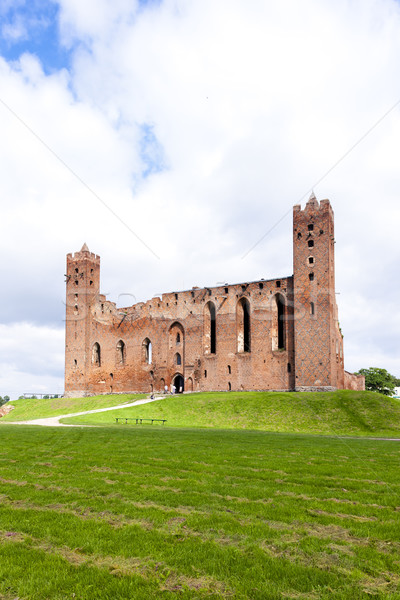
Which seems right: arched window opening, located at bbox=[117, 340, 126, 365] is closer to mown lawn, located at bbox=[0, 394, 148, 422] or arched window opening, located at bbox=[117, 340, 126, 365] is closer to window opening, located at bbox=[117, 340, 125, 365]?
window opening, located at bbox=[117, 340, 125, 365]

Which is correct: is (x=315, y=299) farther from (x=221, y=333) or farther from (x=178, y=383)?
(x=178, y=383)

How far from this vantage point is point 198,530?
20.2 feet

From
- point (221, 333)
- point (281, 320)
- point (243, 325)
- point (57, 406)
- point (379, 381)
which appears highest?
point (281, 320)

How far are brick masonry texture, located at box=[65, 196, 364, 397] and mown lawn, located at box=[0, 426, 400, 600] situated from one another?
33.1m

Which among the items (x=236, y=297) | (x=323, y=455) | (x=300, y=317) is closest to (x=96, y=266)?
(x=236, y=297)

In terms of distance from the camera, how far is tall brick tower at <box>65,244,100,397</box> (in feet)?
194

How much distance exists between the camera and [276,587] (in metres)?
4.48

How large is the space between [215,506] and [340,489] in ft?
9.34

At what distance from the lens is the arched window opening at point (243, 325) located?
160ft

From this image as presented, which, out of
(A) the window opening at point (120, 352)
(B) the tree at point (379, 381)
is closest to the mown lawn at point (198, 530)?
(A) the window opening at point (120, 352)

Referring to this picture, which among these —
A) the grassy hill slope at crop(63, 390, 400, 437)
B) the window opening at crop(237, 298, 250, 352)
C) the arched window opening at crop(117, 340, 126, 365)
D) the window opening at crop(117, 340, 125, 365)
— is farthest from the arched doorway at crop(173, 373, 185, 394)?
the grassy hill slope at crop(63, 390, 400, 437)

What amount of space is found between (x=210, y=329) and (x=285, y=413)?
20.7m

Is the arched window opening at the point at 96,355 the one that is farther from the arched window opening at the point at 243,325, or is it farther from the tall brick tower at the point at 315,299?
the tall brick tower at the point at 315,299

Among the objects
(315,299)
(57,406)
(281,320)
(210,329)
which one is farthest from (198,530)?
(210,329)
